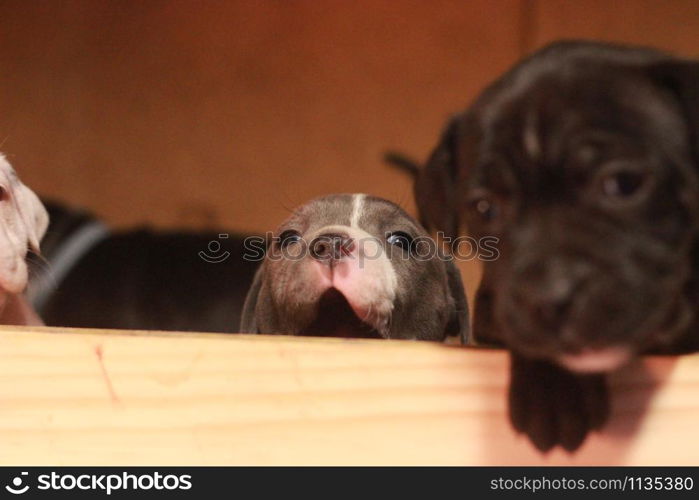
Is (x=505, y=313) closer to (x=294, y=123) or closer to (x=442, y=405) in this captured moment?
(x=442, y=405)

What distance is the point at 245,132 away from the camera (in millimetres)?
3279

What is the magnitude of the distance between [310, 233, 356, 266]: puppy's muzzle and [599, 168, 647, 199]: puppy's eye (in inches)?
30.9

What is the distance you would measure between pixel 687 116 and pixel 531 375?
1.42 ft

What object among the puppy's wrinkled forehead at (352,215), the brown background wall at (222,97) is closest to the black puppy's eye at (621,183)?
the puppy's wrinkled forehead at (352,215)

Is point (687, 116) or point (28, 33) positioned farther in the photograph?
point (28, 33)

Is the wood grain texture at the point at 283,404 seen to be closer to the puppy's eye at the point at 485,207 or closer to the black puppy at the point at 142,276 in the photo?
the puppy's eye at the point at 485,207

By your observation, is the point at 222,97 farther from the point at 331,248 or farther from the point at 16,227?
the point at 331,248

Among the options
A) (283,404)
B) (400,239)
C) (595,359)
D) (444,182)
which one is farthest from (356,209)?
(595,359)

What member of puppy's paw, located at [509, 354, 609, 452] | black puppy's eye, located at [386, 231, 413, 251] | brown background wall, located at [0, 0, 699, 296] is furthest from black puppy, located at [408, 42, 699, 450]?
brown background wall, located at [0, 0, 699, 296]

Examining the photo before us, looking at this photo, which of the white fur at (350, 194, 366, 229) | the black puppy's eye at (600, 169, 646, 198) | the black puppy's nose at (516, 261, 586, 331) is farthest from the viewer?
the white fur at (350, 194, 366, 229)

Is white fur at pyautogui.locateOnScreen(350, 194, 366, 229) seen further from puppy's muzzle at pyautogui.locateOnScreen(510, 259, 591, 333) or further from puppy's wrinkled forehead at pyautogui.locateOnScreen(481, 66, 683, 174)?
puppy's muzzle at pyautogui.locateOnScreen(510, 259, 591, 333)

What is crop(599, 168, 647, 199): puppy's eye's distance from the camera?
129 cm

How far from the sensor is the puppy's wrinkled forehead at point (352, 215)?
226 centimetres

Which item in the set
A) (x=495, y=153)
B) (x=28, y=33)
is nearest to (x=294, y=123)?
(x=28, y=33)
